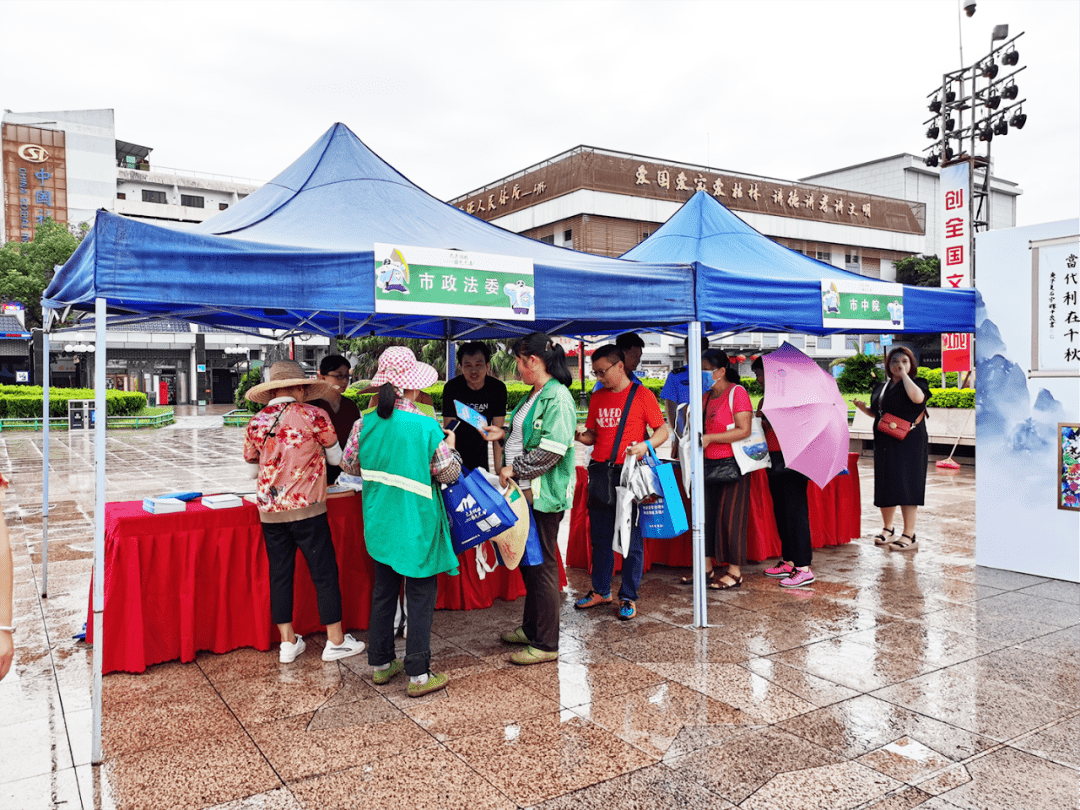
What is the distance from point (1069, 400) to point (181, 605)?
20.5ft

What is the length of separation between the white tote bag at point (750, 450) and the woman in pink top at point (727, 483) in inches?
0.6

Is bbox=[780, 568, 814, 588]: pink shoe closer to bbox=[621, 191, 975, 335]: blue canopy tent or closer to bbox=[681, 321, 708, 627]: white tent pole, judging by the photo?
bbox=[681, 321, 708, 627]: white tent pole

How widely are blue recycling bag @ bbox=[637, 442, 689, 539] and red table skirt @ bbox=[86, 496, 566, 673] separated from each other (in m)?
1.71

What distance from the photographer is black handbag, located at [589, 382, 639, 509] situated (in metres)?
4.46

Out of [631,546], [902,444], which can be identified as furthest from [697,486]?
[902,444]

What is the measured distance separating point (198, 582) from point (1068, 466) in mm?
Answer: 6073

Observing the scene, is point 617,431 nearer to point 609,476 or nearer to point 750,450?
point 609,476

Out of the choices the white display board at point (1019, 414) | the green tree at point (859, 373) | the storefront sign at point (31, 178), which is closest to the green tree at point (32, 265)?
the storefront sign at point (31, 178)

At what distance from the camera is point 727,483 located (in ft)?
17.1

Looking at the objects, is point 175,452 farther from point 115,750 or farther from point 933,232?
point 933,232

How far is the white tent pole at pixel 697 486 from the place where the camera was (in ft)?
14.8

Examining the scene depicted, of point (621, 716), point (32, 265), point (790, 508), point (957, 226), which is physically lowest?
point (621, 716)

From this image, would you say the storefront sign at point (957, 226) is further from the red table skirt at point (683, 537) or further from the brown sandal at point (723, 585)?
the brown sandal at point (723, 585)

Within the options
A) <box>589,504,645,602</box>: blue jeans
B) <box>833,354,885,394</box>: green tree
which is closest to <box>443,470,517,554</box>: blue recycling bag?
<box>589,504,645,602</box>: blue jeans
